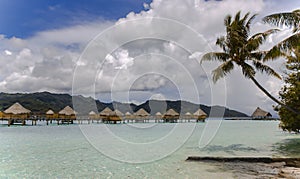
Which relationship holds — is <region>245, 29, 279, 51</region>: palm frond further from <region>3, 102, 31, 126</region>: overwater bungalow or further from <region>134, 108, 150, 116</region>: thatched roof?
<region>134, 108, 150, 116</region>: thatched roof

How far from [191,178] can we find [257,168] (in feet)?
7.13

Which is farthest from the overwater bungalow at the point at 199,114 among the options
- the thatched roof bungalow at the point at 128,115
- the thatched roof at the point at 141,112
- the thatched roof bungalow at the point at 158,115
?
the thatched roof bungalow at the point at 128,115

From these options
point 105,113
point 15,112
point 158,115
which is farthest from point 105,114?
point 15,112

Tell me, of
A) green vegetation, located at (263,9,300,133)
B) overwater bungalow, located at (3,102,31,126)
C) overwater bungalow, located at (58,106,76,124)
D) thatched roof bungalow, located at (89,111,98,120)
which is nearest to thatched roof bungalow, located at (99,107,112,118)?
thatched roof bungalow, located at (89,111,98,120)

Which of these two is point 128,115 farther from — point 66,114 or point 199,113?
point 199,113

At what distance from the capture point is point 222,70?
10805mm

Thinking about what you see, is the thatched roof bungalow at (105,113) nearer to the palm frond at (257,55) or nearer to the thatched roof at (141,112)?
the thatched roof at (141,112)

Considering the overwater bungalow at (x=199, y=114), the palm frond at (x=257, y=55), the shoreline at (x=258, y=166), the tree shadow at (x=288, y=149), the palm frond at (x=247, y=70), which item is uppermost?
the palm frond at (x=257, y=55)

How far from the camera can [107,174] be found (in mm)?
7020

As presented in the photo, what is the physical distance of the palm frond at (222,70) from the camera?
34.8ft

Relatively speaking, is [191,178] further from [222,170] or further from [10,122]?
[10,122]

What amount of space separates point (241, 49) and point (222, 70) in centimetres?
118

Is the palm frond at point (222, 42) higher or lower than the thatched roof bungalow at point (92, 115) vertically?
higher

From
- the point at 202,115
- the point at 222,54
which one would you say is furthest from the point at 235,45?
the point at 202,115
